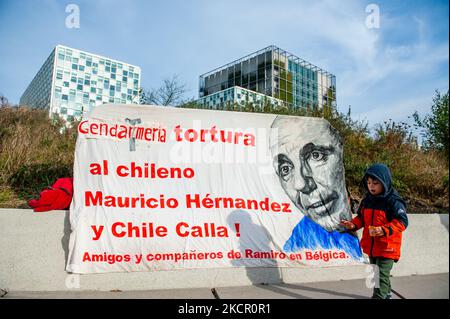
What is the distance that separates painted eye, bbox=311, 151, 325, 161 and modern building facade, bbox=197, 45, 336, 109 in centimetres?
334

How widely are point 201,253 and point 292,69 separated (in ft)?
80.0

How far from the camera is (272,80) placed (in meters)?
19.2

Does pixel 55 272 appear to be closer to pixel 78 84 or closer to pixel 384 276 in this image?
pixel 384 276

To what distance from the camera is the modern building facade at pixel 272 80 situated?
7.80m

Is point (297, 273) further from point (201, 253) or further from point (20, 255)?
point (20, 255)

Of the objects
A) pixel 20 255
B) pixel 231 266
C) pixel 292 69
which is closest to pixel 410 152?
pixel 231 266

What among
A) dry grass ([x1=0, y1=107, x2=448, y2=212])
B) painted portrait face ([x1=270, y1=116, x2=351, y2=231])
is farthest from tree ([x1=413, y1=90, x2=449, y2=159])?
painted portrait face ([x1=270, y1=116, x2=351, y2=231])

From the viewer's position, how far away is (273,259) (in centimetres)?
363

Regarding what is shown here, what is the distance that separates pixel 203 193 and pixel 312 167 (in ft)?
5.27

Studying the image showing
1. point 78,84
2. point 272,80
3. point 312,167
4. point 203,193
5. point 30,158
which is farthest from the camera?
point 272,80

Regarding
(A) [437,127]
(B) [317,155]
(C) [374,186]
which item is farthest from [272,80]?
(C) [374,186]

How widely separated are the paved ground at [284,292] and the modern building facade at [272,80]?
183 inches

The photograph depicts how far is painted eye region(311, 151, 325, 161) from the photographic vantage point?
163 inches

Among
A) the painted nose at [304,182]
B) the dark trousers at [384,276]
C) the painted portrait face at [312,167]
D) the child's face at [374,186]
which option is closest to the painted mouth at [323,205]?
the painted portrait face at [312,167]
